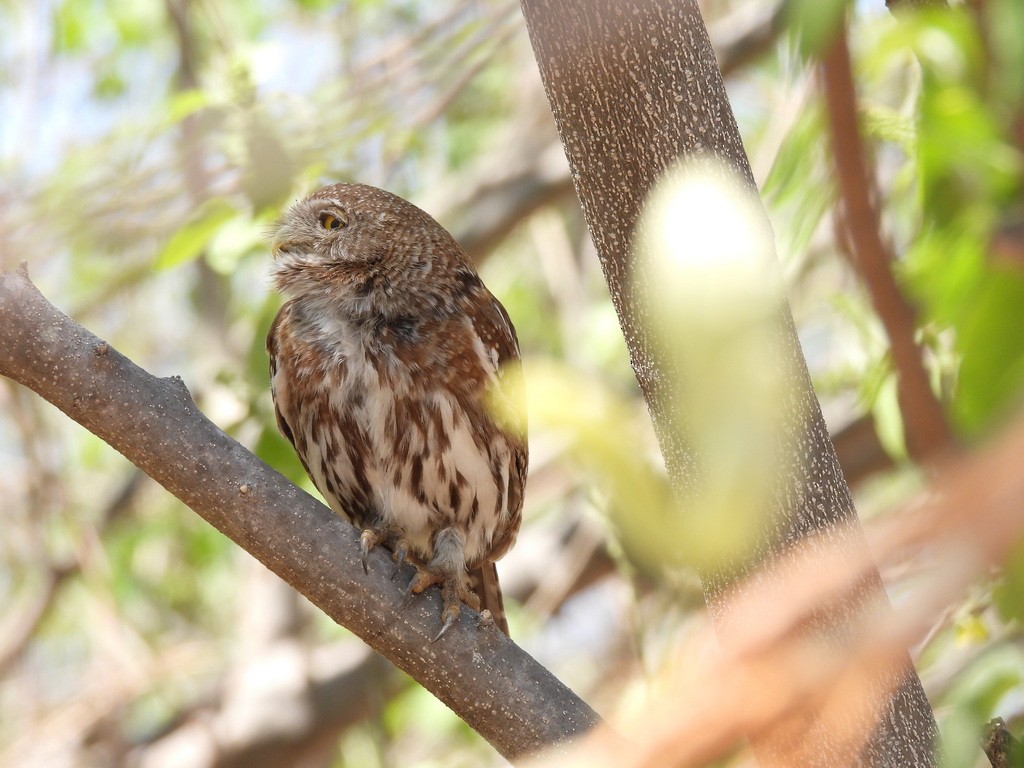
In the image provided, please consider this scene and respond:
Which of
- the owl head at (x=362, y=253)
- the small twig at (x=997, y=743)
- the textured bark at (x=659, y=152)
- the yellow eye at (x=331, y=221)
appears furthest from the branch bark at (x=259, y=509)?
the yellow eye at (x=331, y=221)

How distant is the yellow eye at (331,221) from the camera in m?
3.51

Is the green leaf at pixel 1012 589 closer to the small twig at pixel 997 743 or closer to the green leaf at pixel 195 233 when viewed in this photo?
the small twig at pixel 997 743

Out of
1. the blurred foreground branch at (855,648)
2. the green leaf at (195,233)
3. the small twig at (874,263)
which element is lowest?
the blurred foreground branch at (855,648)

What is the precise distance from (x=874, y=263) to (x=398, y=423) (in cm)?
244

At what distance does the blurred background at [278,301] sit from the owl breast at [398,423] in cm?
10

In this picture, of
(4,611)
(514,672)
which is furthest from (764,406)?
(4,611)

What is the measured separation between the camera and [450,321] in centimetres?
313

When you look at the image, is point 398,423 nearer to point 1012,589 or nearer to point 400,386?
point 400,386

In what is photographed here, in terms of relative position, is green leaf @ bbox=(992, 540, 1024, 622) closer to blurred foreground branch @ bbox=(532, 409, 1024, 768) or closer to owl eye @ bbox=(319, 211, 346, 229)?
blurred foreground branch @ bbox=(532, 409, 1024, 768)

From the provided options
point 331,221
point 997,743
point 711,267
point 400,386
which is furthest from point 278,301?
point 711,267

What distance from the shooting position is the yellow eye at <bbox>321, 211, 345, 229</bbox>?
351cm

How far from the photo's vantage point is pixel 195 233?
304 cm

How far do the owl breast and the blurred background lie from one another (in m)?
0.10

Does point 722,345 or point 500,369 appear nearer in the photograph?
point 722,345
